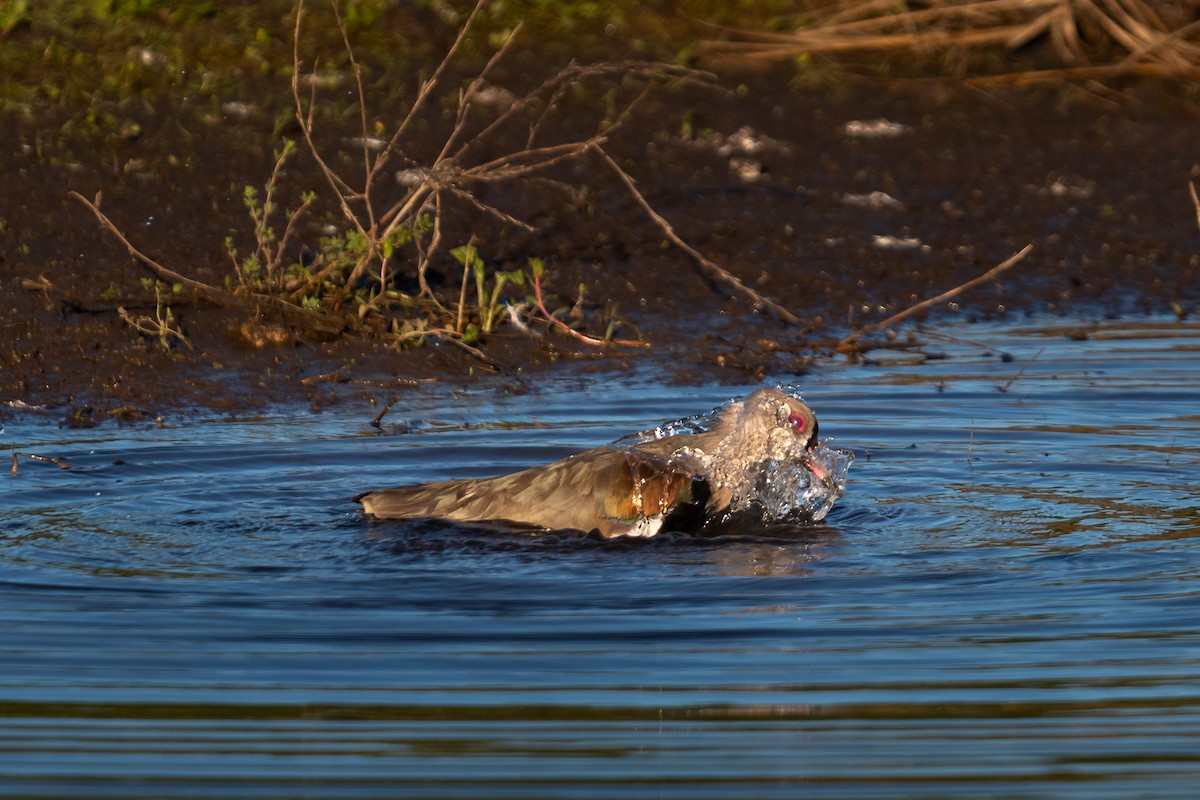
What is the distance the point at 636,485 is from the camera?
6371 millimetres

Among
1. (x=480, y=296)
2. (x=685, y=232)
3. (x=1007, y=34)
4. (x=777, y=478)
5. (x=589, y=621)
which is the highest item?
(x=1007, y=34)

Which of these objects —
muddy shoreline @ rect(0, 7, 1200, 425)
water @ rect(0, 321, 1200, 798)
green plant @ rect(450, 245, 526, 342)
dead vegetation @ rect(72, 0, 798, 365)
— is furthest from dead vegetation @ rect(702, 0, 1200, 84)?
water @ rect(0, 321, 1200, 798)

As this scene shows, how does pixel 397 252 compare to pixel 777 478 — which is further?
pixel 397 252

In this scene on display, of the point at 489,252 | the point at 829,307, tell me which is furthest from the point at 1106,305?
the point at 489,252

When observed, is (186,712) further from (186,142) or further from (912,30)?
(912,30)

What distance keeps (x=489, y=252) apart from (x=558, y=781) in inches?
263

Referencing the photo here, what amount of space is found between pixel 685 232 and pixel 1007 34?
4041mm

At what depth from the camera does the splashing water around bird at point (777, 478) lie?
22.0ft

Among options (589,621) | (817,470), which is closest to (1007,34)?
(817,470)

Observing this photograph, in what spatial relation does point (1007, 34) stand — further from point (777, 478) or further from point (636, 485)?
point (636, 485)

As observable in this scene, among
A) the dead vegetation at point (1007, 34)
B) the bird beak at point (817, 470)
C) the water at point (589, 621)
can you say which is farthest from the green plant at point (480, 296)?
the dead vegetation at point (1007, 34)

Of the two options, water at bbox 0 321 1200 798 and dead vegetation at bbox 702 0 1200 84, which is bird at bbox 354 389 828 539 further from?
dead vegetation at bbox 702 0 1200 84

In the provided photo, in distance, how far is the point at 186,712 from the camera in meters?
4.38

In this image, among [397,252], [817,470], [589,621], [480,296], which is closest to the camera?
[589,621]
